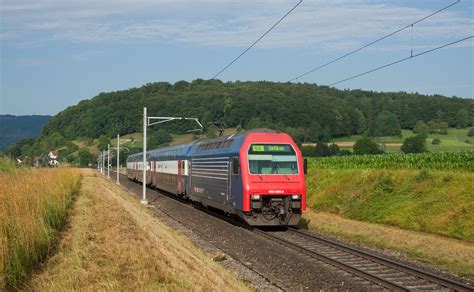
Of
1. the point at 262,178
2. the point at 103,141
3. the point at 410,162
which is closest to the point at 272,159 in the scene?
the point at 262,178

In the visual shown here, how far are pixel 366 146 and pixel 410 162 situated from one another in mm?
29134

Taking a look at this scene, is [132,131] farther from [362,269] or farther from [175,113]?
[362,269]

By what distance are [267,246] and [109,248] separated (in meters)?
5.92

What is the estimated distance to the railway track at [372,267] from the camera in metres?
11.2

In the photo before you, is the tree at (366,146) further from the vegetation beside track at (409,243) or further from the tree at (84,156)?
the tree at (84,156)

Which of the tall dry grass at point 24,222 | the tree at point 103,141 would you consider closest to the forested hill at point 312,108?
the tree at point 103,141

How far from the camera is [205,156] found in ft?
87.0

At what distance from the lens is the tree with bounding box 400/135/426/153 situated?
60.8 meters

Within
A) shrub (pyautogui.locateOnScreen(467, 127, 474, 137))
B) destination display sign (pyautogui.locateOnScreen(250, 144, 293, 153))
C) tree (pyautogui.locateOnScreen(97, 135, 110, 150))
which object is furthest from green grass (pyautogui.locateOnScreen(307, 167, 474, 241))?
tree (pyautogui.locateOnScreen(97, 135, 110, 150))

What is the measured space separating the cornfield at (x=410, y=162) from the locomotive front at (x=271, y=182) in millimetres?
11019

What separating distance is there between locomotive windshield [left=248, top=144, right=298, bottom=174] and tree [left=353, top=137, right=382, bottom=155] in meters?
40.9

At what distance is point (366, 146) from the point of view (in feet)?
203

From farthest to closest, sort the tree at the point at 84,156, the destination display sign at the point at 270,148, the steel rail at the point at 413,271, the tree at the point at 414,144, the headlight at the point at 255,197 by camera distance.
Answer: the tree at the point at 84,156 → the tree at the point at 414,144 → the destination display sign at the point at 270,148 → the headlight at the point at 255,197 → the steel rail at the point at 413,271

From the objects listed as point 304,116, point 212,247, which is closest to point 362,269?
point 212,247
